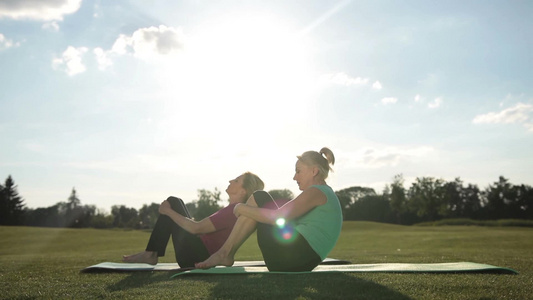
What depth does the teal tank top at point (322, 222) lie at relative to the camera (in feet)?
17.0

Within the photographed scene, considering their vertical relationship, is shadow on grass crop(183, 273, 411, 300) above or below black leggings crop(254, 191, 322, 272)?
below

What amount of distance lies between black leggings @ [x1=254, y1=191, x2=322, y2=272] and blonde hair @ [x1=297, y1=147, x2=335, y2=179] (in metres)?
0.69

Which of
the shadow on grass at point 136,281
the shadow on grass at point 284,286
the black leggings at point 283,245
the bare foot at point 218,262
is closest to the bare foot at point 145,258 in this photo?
the shadow on grass at point 136,281

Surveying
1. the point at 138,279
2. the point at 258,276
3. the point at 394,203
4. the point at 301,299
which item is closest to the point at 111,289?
the point at 138,279

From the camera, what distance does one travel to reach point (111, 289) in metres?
4.83

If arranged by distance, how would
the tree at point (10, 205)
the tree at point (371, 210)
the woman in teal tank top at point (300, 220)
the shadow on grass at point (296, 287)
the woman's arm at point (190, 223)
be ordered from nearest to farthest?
the shadow on grass at point (296, 287) → the woman in teal tank top at point (300, 220) → the woman's arm at point (190, 223) → the tree at point (10, 205) → the tree at point (371, 210)

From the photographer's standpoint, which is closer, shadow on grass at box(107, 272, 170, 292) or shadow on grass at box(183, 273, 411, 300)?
shadow on grass at box(183, 273, 411, 300)

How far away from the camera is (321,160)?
543 centimetres

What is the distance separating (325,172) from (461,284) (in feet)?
6.64

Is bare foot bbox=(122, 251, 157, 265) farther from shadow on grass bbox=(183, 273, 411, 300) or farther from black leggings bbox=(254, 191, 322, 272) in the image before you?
black leggings bbox=(254, 191, 322, 272)

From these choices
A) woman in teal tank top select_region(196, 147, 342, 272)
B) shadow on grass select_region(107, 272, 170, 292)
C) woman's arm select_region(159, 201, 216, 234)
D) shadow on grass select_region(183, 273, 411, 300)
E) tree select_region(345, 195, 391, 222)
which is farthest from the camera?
tree select_region(345, 195, 391, 222)

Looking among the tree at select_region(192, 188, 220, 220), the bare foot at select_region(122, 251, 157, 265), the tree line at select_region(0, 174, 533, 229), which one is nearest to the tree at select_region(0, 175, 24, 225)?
the tree line at select_region(0, 174, 533, 229)

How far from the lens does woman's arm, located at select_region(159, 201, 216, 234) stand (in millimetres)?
6410

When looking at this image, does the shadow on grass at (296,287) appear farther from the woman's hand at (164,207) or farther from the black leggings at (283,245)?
the woman's hand at (164,207)
